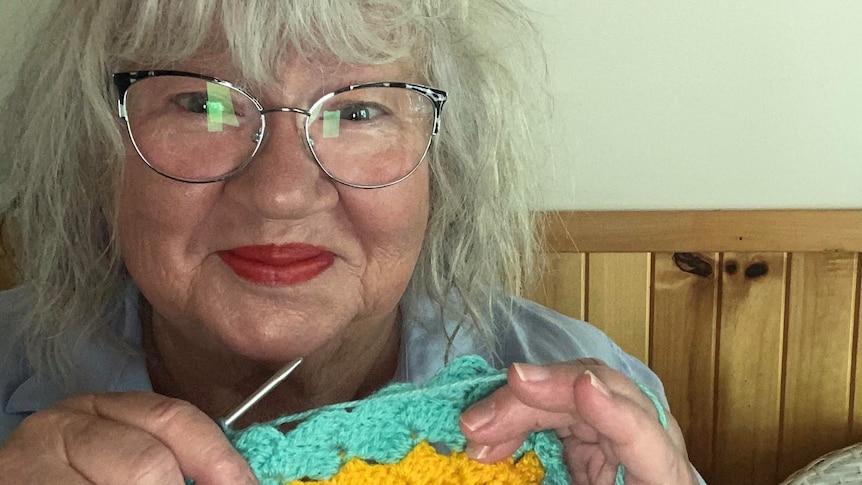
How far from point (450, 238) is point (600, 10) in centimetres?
53

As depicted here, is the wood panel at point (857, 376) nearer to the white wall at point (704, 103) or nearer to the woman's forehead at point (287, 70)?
the white wall at point (704, 103)

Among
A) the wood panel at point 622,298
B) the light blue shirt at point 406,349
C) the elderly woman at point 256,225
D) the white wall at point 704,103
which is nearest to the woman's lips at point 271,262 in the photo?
the elderly woman at point 256,225

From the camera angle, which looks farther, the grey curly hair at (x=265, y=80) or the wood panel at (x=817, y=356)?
the wood panel at (x=817, y=356)

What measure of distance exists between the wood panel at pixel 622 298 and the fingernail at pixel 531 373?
→ 767 millimetres

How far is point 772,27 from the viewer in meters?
1.16

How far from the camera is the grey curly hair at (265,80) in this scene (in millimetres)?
609

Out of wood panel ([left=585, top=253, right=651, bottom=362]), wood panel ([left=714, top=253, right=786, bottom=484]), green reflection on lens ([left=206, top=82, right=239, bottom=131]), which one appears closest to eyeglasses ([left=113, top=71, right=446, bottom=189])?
green reflection on lens ([left=206, top=82, right=239, bottom=131])

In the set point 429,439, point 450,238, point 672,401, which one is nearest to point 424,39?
point 450,238

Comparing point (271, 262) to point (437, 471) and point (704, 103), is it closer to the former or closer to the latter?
point (437, 471)

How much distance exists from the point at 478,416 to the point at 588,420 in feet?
0.25

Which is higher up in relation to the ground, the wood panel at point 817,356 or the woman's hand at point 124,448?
the woman's hand at point 124,448

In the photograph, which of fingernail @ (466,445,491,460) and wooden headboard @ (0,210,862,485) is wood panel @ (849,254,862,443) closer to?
wooden headboard @ (0,210,862,485)

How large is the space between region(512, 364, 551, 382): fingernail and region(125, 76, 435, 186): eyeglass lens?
226 millimetres

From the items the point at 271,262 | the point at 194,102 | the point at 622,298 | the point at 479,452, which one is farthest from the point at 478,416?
the point at 622,298
